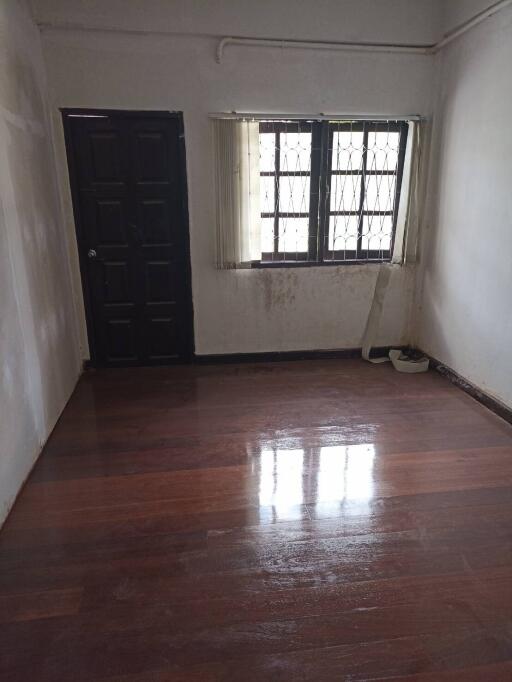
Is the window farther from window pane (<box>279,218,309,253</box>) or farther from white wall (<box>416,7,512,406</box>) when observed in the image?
white wall (<box>416,7,512,406</box>)

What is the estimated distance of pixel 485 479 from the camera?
2463 mm

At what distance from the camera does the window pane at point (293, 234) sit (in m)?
4.02

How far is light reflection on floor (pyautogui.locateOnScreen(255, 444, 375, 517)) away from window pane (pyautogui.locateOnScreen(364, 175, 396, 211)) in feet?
7.35

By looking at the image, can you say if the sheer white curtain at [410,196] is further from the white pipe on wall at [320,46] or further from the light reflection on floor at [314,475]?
the light reflection on floor at [314,475]

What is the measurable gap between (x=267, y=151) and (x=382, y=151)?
100 centimetres

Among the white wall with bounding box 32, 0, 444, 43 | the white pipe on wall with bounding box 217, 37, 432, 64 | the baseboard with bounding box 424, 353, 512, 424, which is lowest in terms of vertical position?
the baseboard with bounding box 424, 353, 512, 424

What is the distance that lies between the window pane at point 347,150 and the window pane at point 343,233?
1.39 feet

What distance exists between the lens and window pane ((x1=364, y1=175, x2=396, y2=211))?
400 centimetres

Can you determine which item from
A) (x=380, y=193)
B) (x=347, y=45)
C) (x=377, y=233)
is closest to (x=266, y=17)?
(x=347, y=45)

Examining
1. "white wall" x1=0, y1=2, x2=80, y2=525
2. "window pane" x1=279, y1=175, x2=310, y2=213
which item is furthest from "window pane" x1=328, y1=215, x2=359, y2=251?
"white wall" x1=0, y1=2, x2=80, y2=525

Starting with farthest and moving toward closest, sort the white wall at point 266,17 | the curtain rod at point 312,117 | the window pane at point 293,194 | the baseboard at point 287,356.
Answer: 1. the baseboard at point 287,356
2. the window pane at point 293,194
3. the curtain rod at point 312,117
4. the white wall at point 266,17

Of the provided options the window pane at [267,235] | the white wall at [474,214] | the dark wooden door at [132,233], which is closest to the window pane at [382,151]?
the white wall at [474,214]

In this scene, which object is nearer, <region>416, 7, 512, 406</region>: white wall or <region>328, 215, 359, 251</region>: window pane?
<region>416, 7, 512, 406</region>: white wall

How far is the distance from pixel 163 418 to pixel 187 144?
2225mm
